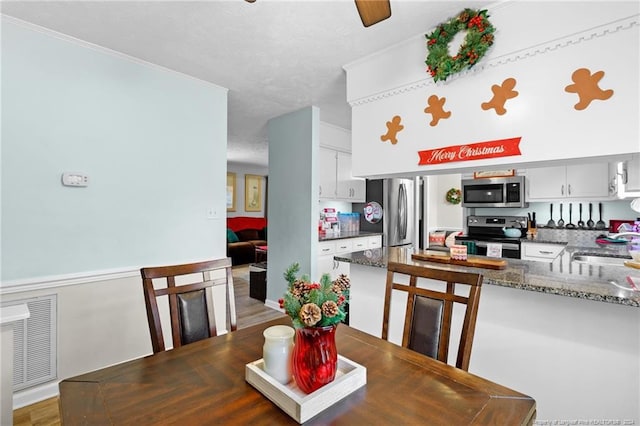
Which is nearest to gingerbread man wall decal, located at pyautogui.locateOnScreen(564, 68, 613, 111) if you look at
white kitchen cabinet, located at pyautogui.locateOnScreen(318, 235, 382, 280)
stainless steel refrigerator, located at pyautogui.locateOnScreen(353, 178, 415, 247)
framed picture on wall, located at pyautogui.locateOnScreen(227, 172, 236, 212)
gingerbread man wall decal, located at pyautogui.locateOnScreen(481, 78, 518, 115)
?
gingerbread man wall decal, located at pyautogui.locateOnScreen(481, 78, 518, 115)

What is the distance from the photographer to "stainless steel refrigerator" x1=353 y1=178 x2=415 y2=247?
486cm

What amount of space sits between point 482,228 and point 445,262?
8.49 ft

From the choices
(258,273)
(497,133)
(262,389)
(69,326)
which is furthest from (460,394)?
(258,273)

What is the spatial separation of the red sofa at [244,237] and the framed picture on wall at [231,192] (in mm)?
293

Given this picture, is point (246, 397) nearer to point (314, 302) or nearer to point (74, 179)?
point (314, 302)

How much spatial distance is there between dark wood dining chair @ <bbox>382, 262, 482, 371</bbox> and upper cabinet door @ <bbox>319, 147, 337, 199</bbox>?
284 centimetres

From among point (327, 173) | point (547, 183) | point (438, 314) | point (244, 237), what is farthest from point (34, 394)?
point (244, 237)

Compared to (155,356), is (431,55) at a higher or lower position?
higher

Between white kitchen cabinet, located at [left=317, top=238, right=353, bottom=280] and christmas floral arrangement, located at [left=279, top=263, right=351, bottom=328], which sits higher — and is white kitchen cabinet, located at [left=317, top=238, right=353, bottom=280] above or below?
below

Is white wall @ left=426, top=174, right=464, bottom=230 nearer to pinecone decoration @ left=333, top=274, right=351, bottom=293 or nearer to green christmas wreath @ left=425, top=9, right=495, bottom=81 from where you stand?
green christmas wreath @ left=425, top=9, right=495, bottom=81

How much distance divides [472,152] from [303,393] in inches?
72.1

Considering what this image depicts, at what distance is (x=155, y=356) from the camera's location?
1.16 m

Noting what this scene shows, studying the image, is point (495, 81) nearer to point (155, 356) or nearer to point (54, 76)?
point (155, 356)

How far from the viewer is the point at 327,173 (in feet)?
14.0
